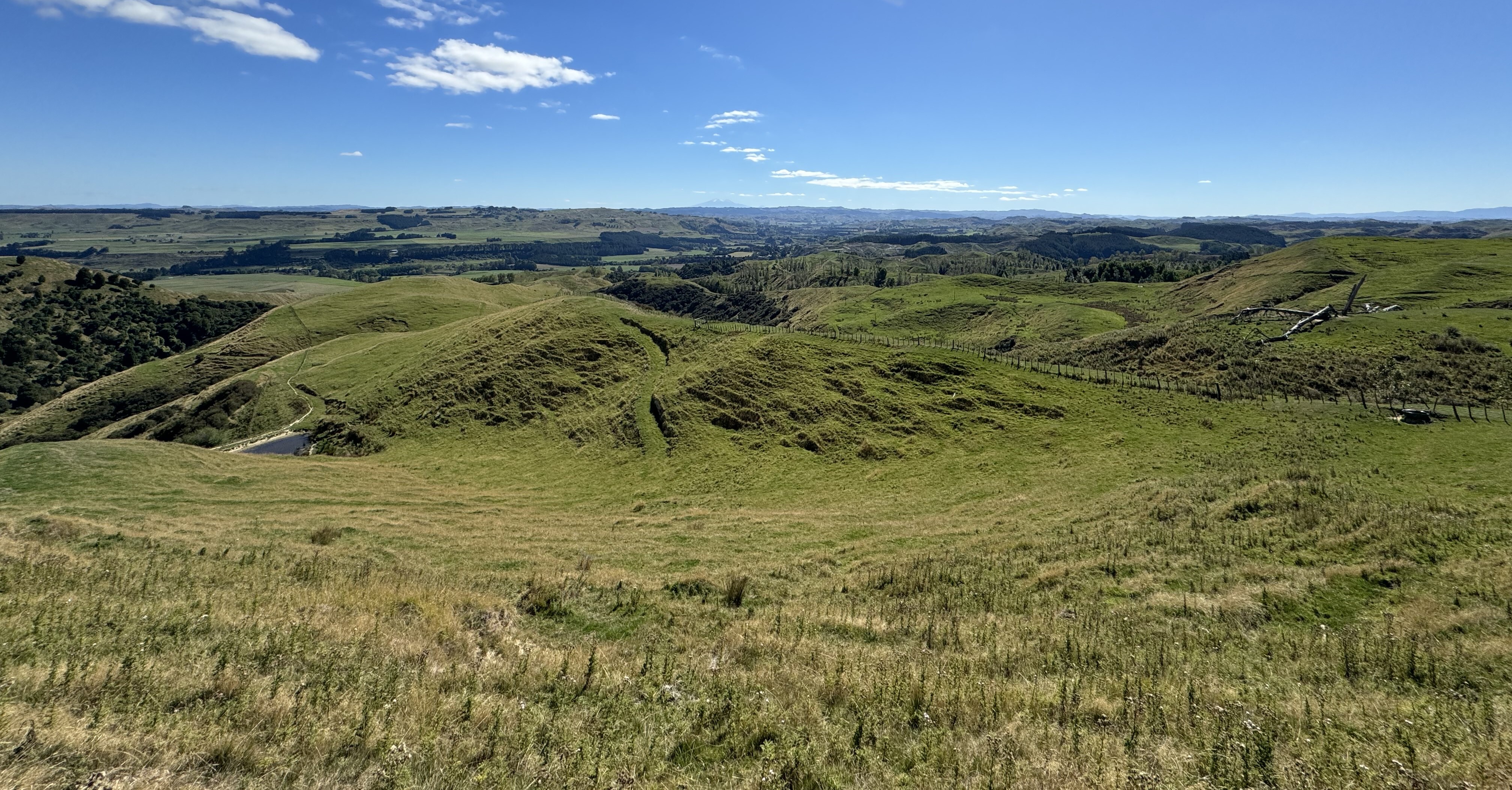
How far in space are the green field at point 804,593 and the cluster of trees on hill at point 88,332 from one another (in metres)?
111

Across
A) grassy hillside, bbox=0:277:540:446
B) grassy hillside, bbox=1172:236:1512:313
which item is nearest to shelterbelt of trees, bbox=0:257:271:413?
grassy hillside, bbox=0:277:540:446

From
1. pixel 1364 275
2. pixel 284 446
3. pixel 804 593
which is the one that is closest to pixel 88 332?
pixel 284 446

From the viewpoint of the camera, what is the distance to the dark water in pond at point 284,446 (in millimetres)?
56656

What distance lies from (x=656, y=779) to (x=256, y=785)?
4594mm

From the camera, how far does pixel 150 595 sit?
13633mm

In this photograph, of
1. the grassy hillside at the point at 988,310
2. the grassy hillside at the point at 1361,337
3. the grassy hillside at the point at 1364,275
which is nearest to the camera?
the grassy hillside at the point at 1361,337

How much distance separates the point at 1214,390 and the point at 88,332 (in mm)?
206033

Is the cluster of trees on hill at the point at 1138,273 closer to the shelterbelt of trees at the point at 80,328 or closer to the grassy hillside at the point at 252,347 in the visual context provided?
the grassy hillside at the point at 252,347

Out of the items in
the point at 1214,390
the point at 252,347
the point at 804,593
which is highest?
the point at 1214,390

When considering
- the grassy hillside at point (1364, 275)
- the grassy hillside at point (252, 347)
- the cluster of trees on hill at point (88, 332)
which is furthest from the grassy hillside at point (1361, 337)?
the cluster of trees on hill at point (88, 332)

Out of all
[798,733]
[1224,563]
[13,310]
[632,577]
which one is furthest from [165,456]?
[13,310]

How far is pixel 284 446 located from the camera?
5853 cm

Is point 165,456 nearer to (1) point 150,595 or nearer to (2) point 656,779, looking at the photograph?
(1) point 150,595

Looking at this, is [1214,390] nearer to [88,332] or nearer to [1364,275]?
[1364,275]
